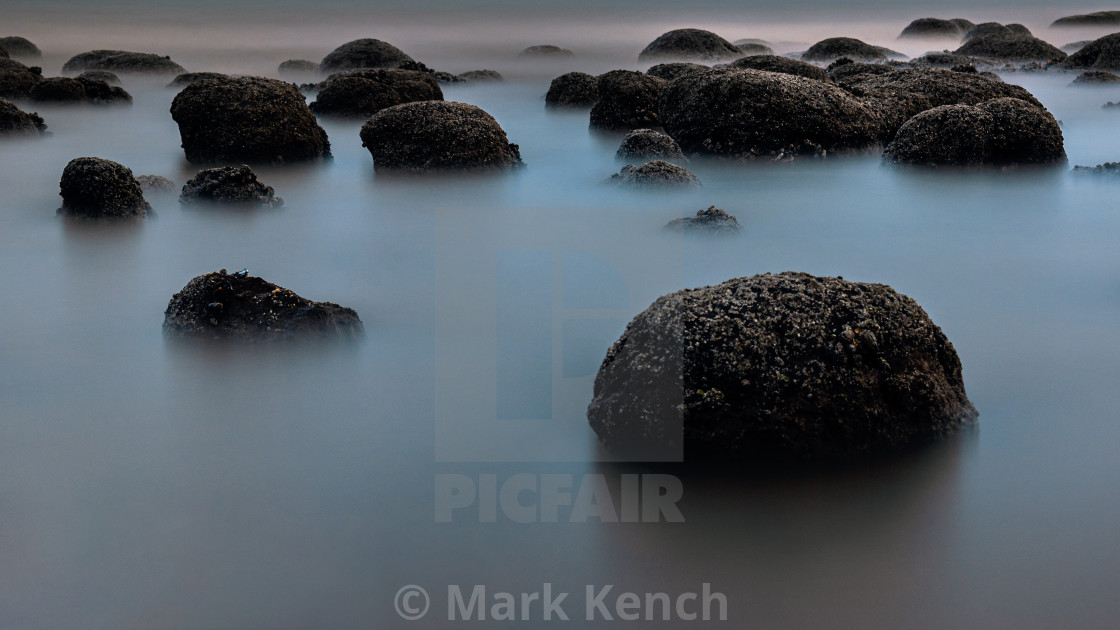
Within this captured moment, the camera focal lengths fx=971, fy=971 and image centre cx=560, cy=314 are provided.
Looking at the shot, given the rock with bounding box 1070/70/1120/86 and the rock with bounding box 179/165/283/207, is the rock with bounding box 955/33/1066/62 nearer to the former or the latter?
the rock with bounding box 1070/70/1120/86

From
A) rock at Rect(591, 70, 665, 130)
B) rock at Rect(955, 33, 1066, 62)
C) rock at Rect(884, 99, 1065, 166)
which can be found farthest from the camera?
rock at Rect(955, 33, 1066, 62)

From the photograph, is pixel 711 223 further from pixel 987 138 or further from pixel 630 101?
pixel 630 101

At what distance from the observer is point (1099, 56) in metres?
27.4

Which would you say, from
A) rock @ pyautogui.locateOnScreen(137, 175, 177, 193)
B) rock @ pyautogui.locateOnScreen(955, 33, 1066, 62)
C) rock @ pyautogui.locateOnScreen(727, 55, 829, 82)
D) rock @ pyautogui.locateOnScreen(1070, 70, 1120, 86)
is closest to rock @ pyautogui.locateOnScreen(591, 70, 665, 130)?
rock @ pyautogui.locateOnScreen(727, 55, 829, 82)

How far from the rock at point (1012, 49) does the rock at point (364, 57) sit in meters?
19.4

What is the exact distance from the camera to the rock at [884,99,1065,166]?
37.3 feet

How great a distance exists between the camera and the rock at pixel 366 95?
16.4m

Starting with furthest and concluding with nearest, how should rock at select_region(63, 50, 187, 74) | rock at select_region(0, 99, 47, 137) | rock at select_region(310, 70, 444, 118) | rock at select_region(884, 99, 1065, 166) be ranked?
rock at select_region(63, 50, 187, 74) < rock at select_region(310, 70, 444, 118) < rock at select_region(0, 99, 47, 137) < rock at select_region(884, 99, 1065, 166)

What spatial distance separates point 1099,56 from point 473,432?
28.4 metres

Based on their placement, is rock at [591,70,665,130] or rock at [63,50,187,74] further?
rock at [63,50,187,74]

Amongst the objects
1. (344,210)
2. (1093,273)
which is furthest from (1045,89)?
(344,210)

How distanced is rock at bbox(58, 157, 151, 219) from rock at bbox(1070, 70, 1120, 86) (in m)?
21.9

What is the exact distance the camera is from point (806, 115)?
1215cm

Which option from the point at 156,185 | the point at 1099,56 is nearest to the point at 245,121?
the point at 156,185
